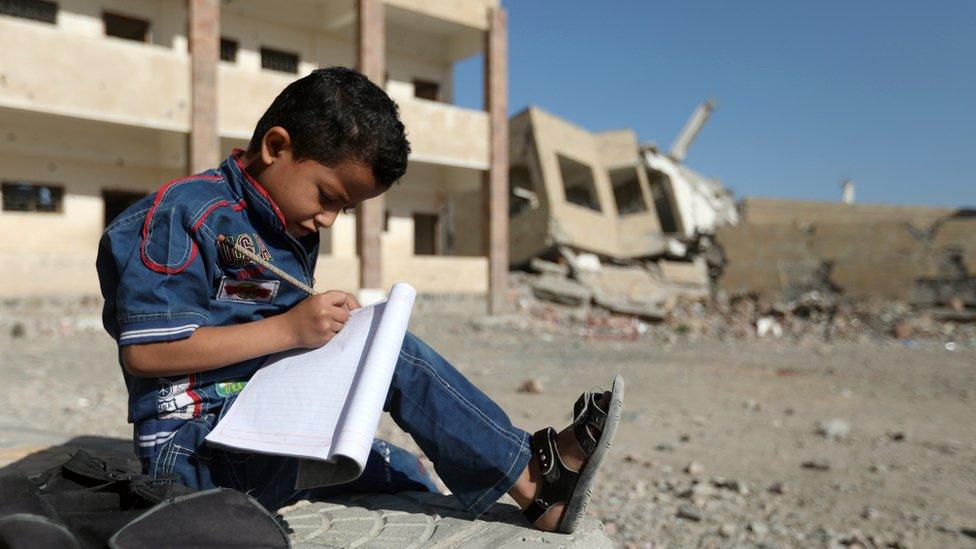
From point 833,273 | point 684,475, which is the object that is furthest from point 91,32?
point 833,273

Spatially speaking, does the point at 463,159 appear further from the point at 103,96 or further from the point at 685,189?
the point at 685,189

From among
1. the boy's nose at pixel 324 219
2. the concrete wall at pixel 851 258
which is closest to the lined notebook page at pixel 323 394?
the boy's nose at pixel 324 219

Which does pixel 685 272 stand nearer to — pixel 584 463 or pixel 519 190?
pixel 519 190

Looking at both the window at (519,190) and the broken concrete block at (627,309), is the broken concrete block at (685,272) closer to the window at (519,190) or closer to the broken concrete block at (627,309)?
the broken concrete block at (627,309)

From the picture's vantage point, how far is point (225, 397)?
162cm

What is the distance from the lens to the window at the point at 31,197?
1050cm

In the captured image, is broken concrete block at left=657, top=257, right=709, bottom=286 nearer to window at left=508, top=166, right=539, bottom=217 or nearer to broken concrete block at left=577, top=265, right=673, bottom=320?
broken concrete block at left=577, top=265, right=673, bottom=320

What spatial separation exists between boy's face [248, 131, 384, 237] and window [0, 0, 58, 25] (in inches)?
440

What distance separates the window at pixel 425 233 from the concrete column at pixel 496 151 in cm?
213

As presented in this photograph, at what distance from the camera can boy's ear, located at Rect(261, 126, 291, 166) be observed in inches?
64.8

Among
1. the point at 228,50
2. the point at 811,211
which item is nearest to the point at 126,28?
the point at 228,50

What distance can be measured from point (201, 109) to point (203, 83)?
0.39 metres

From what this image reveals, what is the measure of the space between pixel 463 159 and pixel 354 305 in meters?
12.0

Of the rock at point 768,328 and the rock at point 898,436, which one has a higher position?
the rock at point 768,328
